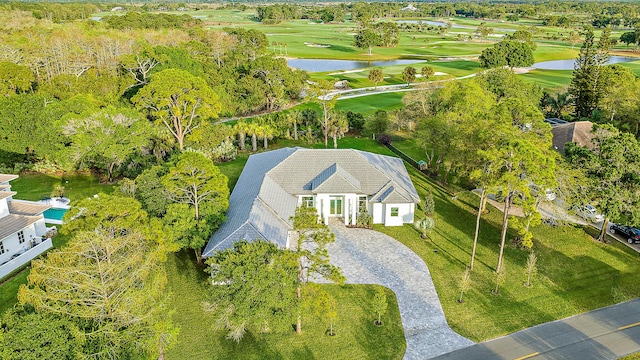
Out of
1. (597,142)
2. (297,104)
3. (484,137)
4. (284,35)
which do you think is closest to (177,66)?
(297,104)

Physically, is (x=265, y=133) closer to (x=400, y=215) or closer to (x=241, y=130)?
(x=241, y=130)

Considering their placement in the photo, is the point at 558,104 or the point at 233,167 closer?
the point at 233,167

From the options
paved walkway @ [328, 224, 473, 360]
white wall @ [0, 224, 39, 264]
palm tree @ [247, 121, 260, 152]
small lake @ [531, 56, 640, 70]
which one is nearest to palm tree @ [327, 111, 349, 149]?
palm tree @ [247, 121, 260, 152]

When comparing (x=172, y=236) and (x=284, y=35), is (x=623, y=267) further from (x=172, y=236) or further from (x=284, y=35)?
(x=284, y=35)

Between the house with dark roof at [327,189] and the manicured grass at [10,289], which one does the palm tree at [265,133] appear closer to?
the house with dark roof at [327,189]

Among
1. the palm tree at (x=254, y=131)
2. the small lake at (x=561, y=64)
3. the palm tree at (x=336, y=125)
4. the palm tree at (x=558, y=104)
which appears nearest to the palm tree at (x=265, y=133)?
the palm tree at (x=254, y=131)

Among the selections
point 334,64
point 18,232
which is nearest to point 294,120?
point 18,232
